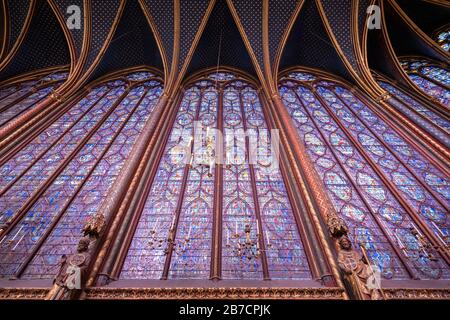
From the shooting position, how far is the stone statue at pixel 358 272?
424cm

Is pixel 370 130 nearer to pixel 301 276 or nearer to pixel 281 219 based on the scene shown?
pixel 281 219

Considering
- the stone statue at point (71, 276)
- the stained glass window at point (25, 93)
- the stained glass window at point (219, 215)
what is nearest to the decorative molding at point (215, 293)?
the stone statue at point (71, 276)

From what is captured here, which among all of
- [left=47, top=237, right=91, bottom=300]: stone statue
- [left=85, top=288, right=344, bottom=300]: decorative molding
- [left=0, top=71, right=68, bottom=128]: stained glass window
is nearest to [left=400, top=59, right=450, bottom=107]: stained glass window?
[left=85, top=288, right=344, bottom=300]: decorative molding

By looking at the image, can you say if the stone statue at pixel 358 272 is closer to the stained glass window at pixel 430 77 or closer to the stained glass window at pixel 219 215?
the stained glass window at pixel 219 215

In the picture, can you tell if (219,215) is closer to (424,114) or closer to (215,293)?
(215,293)

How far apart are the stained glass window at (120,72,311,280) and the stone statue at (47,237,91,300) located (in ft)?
3.03

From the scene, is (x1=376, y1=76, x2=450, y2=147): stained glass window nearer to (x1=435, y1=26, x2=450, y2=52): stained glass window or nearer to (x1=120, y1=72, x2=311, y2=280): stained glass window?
(x1=435, y1=26, x2=450, y2=52): stained glass window

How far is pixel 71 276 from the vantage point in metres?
4.48

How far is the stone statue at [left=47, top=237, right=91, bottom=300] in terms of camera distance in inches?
169

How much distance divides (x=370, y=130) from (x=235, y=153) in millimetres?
4637

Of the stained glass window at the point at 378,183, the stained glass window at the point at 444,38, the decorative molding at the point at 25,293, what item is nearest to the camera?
the decorative molding at the point at 25,293

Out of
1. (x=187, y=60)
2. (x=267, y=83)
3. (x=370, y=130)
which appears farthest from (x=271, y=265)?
(x=187, y=60)

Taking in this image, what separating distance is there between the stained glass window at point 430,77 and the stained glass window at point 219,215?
6.37 metres

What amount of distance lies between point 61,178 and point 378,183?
8.38 metres
